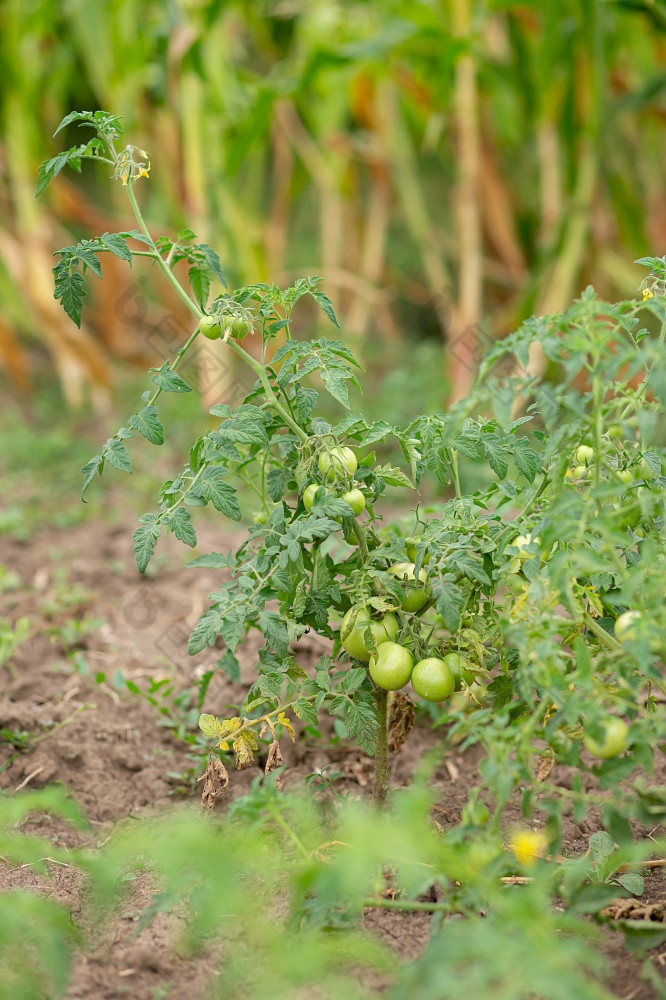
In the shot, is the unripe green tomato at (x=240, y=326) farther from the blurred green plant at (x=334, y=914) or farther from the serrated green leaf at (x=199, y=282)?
the blurred green plant at (x=334, y=914)

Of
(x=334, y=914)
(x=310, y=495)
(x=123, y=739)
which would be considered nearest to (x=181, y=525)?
(x=310, y=495)

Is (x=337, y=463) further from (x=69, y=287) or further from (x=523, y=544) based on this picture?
(x=69, y=287)

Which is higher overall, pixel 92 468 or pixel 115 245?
pixel 115 245

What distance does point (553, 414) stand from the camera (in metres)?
1.05

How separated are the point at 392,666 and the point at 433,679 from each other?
0.06 metres

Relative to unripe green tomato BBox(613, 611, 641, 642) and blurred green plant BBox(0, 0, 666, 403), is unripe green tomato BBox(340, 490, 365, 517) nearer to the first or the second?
unripe green tomato BBox(613, 611, 641, 642)

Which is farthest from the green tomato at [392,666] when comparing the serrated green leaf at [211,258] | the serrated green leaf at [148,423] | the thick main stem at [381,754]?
the serrated green leaf at [211,258]

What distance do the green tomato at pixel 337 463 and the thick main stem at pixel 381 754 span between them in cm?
35

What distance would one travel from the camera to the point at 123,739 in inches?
70.9

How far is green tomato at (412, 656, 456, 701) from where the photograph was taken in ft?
4.05

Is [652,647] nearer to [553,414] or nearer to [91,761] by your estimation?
[553,414]

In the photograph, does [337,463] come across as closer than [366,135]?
Yes

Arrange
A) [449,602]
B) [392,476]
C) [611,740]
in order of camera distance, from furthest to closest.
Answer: [392,476] → [449,602] → [611,740]

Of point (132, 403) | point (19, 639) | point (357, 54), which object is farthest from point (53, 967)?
point (132, 403)
